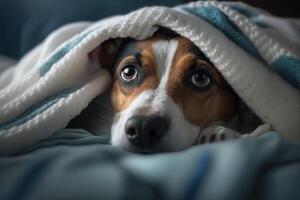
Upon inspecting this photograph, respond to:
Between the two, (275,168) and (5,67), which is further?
(5,67)

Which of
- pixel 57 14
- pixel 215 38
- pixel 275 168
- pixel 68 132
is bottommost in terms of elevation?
pixel 275 168

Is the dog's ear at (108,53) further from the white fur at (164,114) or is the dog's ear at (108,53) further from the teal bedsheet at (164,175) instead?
the teal bedsheet at (164,175)

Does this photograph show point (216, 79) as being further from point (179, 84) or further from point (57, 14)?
point (57, 14)

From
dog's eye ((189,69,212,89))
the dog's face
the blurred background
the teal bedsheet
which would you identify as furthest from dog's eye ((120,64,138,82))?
the blurred background

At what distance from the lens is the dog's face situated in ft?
3.16

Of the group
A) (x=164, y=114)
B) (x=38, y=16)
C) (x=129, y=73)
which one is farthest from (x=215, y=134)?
(x=38, y=16)

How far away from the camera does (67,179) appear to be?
27.2 inches

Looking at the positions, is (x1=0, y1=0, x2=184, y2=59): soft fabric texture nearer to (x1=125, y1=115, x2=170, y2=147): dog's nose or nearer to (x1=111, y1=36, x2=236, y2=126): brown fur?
(x1=111, y1=36, x2=236, y2=126): brown fur

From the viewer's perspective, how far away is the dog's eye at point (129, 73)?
3.64ft

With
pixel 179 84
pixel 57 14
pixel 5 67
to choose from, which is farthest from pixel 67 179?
pixel 57 14

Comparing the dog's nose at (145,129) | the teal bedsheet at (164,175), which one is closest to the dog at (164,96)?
the dog's nose at (145,129)

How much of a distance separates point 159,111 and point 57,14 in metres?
0.78

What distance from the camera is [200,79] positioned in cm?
109

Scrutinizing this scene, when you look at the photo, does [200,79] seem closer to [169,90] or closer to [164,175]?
[169,90]
